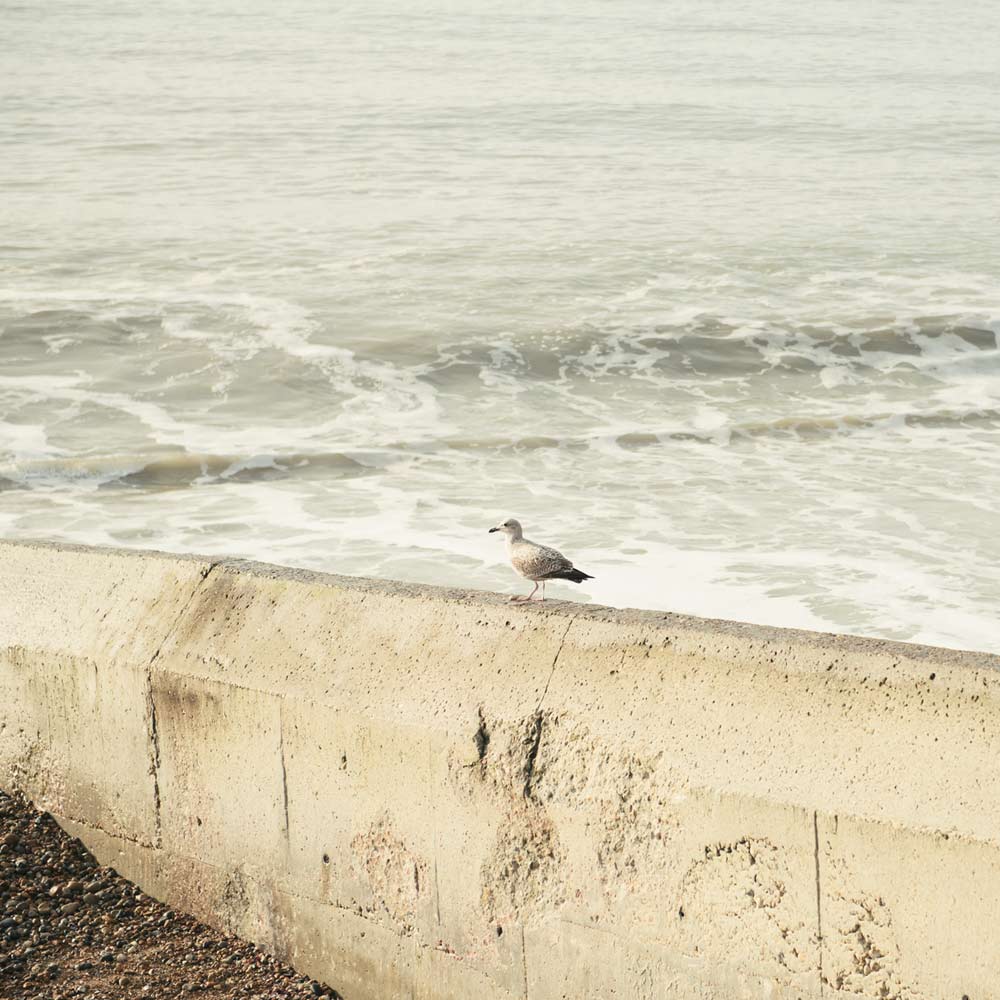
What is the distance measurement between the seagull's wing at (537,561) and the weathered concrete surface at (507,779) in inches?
48.3

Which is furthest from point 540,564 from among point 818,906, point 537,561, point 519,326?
→ point 519,326

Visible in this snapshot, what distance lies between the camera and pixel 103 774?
3750mm

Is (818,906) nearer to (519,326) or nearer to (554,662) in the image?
(554,662)

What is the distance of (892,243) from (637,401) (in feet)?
32.6

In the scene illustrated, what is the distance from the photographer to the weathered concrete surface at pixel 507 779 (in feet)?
8.50

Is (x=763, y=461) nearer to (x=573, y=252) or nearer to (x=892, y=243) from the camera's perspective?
(x=573, y=252)

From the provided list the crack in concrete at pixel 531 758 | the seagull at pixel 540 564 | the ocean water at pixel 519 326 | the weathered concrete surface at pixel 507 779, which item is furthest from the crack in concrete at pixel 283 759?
the ocean water at pixel 519 326

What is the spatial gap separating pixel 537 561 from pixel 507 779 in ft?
5.63

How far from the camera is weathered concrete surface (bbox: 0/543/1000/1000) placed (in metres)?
2.59

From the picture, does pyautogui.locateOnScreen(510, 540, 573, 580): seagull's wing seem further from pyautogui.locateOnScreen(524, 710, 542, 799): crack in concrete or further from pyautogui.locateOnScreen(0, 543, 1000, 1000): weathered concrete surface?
pyautogui.locateOnScreen(524, 710, 542, 799): crack in concrete

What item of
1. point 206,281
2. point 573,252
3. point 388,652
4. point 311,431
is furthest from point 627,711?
point 573,252

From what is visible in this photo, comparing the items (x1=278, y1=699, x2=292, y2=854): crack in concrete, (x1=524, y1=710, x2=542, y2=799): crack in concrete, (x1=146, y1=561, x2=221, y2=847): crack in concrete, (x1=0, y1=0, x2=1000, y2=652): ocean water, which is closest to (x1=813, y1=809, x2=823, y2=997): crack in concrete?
(x1=524, y1=710, x2=542, y2=799): crack in concrete

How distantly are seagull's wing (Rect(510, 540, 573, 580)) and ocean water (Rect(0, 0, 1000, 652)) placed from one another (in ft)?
9.02

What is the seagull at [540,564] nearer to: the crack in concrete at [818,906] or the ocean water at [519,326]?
the crack in concrete at [818,906]
